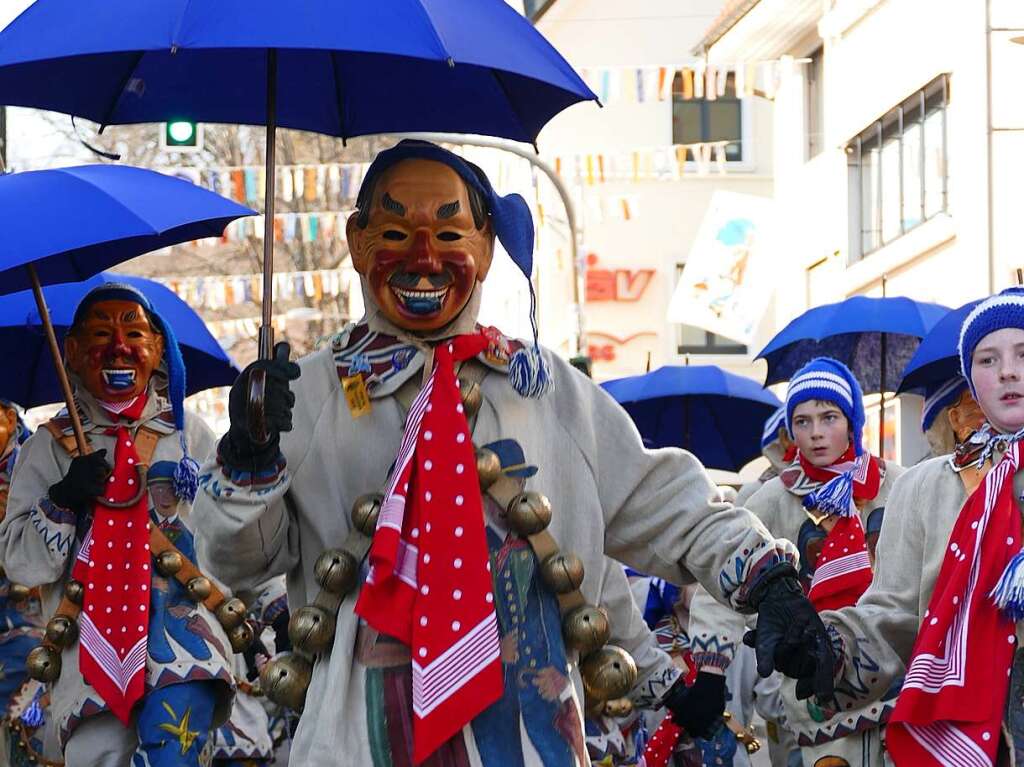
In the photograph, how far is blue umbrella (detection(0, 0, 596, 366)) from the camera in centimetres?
576

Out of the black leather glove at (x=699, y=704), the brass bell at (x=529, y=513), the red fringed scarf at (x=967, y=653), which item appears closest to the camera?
the brass bell at (x=529, y=513)

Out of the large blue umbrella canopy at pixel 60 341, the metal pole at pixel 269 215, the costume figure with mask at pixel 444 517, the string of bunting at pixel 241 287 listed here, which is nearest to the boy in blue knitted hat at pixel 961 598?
the costume figure with mask at pixel 444 517

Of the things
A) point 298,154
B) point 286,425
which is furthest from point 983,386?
point 298,154

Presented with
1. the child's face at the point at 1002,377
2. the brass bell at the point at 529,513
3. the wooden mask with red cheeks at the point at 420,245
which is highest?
the wooden mask with red cheeks at the point at 420,245

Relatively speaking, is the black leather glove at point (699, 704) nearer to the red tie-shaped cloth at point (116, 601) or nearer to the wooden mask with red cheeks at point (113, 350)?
the red tie-shaped cloth at point (116, 601)

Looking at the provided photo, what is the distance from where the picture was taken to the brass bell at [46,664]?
9078 millimetres

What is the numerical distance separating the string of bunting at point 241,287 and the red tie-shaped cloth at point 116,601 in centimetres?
2169

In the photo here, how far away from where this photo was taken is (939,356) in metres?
10.6

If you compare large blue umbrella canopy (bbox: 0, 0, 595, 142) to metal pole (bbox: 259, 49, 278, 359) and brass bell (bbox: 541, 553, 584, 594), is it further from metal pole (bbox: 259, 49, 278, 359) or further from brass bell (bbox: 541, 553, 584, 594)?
brass bell (bbox: 541, 553, 584, 594)

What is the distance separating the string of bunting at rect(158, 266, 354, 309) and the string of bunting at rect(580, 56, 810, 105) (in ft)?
16.3

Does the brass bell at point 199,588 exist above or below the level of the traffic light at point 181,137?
below

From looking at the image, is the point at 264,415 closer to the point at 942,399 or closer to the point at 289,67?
the point at 289,67

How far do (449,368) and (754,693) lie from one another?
542cm

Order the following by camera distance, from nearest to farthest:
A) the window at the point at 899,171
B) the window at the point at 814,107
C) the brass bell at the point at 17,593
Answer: the brass bell at the point at 17,593 → the window at the point at 899,171 → the window at the point at 814,107
